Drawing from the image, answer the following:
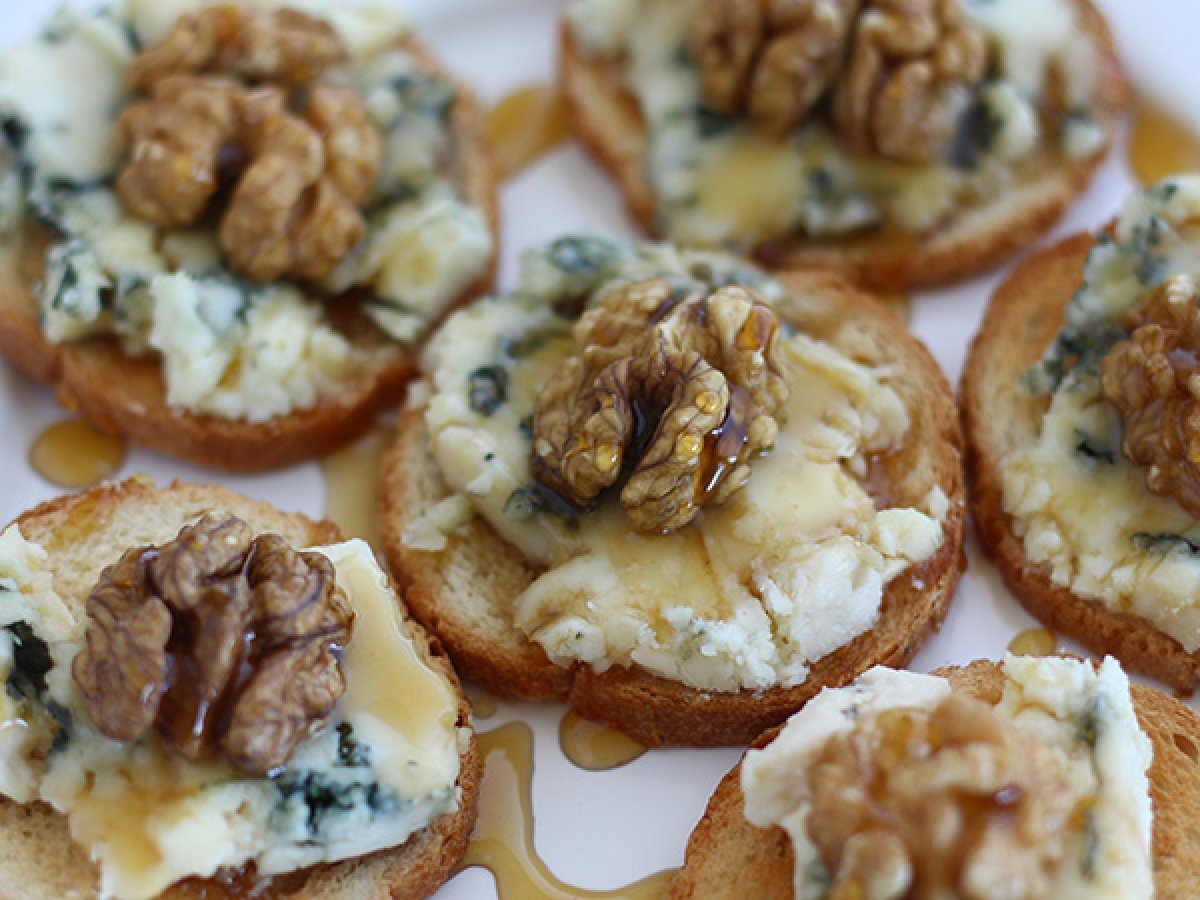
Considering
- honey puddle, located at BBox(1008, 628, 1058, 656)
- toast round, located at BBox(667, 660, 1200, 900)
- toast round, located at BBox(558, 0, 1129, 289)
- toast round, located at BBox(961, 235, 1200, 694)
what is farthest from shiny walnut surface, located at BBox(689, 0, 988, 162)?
toast round, located at BBox(667, 660, 1200, 900)

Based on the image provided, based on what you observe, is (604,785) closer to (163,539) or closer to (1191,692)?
(163,539)

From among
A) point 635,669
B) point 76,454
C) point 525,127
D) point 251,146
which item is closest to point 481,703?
point 635,669

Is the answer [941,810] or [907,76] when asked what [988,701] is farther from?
[907,76]

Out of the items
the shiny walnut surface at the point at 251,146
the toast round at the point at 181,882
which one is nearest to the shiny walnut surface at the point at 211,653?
the toast round at the point at 181,882

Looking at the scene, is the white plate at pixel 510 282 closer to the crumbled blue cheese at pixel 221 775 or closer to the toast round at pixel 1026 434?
the toast round at pixel 1026 434

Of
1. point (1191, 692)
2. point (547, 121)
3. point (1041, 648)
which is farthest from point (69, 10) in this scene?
point (1191, 692)

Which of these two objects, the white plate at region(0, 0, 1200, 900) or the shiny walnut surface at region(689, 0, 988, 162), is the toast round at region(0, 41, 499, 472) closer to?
the white plate at region(0, 0, 1200, 900)
